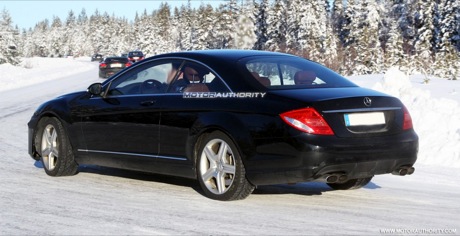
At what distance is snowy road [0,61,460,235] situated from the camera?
501cm

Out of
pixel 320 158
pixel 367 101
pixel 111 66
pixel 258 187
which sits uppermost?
pixel 367 101

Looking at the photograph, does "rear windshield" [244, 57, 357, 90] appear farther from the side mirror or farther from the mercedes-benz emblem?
the side mirror

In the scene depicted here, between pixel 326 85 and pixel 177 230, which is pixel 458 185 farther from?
pixel 177 230

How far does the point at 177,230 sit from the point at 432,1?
83.6 meters

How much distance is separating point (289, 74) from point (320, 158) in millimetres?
1234

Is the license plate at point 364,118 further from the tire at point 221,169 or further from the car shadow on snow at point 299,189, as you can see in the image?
the car shadow on snow at point 299,189

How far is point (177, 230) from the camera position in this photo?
16.1 ft

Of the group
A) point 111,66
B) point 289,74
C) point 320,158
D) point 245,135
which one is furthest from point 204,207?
point 111,66

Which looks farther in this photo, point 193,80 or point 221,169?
point 193,80

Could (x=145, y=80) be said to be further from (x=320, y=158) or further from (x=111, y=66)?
(x=111, y=66)

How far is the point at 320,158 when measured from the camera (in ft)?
18.3

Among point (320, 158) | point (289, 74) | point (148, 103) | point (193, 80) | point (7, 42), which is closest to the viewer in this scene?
point (320, 158)

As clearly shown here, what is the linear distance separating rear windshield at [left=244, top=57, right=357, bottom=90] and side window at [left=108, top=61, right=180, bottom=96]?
3.15ft

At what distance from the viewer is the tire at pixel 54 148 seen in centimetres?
779
